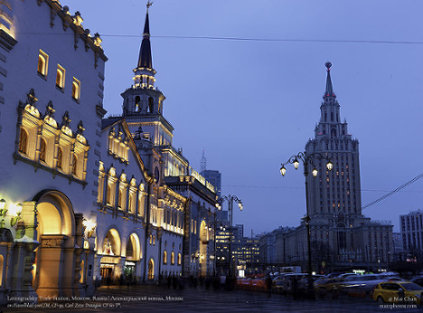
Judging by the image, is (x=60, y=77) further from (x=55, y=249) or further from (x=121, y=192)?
(x=121, y=192)

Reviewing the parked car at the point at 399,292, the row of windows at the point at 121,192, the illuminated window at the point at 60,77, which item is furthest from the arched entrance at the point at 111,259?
the parked car at the point at 399,292

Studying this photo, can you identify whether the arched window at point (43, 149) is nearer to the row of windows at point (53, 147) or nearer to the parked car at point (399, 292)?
the row of windows at point (53, 147)

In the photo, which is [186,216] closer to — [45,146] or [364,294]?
[364,294]

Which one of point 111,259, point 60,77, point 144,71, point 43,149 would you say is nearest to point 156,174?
point 111,259

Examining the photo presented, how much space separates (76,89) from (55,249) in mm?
10131

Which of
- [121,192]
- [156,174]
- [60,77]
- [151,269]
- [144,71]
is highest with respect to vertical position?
[144,71]

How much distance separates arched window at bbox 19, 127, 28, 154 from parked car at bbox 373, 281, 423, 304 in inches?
869

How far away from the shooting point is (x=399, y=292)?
2784 centimetres

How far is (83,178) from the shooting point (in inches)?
1222

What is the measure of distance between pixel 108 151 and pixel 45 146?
19.2 m

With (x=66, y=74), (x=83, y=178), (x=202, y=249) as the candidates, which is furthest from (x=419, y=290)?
A: (x=202, y=249)

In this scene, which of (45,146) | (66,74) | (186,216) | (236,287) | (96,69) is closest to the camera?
(45,146)

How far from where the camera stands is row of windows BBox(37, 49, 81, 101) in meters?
27.4

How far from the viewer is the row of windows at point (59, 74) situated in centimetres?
2736
